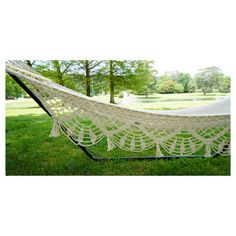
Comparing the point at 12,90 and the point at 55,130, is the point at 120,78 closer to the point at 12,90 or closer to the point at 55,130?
the point at 55,130

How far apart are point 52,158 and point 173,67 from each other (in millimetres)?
1039

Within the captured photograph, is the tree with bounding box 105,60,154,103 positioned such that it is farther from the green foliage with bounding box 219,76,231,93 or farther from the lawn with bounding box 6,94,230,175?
the green foliage with bounding box 219,76,231,93

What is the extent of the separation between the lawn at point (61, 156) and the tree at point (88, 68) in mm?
314

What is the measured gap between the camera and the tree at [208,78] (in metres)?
1.62

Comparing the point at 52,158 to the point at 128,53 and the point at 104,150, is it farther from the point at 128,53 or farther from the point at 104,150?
the point at 128,53

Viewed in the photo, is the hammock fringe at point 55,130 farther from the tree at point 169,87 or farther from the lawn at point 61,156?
the tree at point 169,87

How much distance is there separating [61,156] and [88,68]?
2.12 feet

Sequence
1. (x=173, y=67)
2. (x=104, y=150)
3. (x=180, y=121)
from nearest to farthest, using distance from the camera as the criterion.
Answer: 1. (x=180, y=121)
2. (x=173, y=67)
3. (x=104, y=150)

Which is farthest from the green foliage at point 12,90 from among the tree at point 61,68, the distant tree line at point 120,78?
the tree at point 61,68

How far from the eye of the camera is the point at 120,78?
5.71 ft

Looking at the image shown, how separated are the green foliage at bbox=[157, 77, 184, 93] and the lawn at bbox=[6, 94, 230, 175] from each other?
0.05m

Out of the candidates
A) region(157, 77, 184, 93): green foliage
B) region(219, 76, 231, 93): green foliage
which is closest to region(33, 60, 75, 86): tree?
region(157, 77, 184, 93): green foliage
